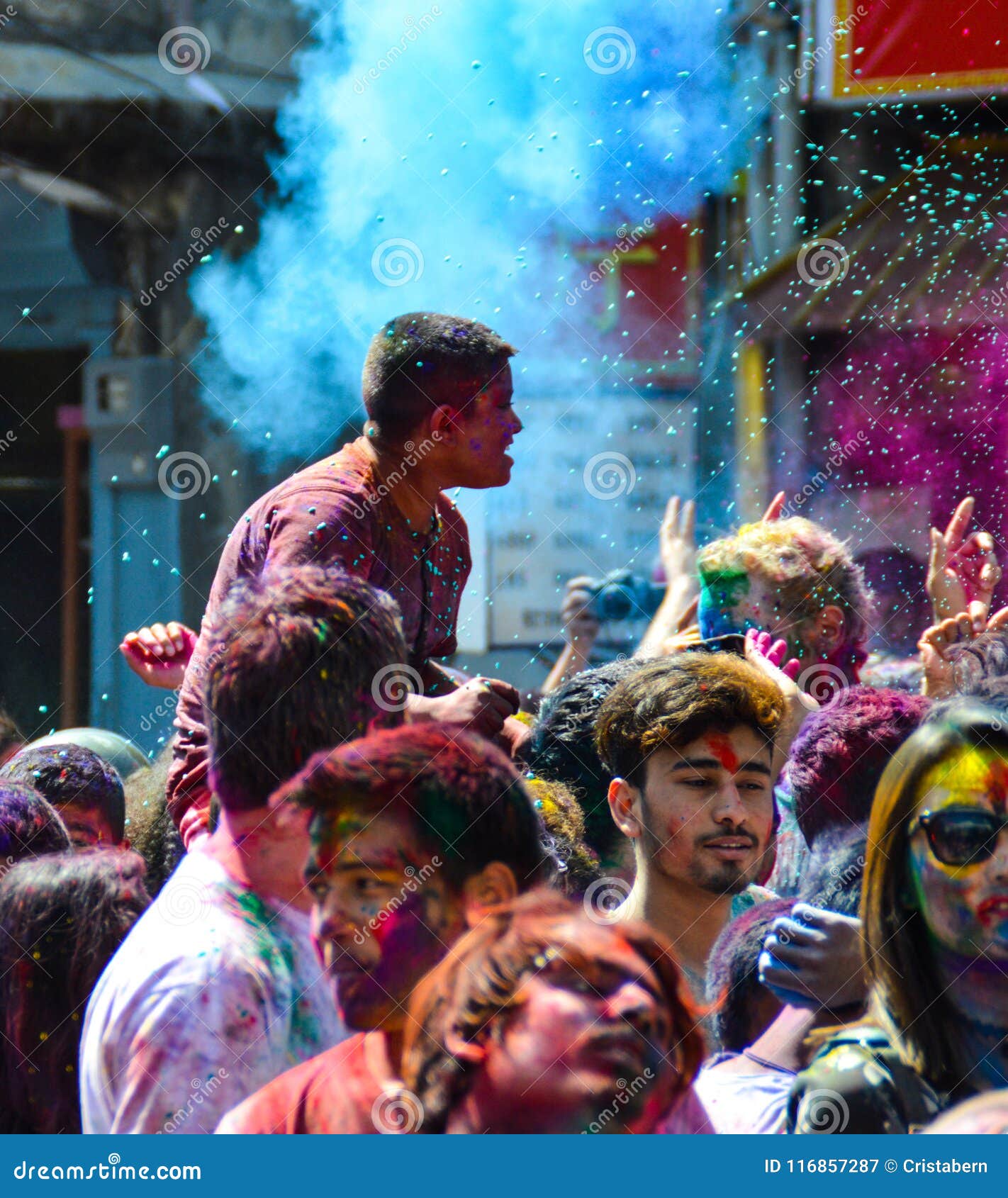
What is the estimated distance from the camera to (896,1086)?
1.71m

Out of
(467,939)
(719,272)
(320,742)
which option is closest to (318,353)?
(719,272)

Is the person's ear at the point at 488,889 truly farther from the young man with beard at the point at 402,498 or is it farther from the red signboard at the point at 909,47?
the red signboard at the point at 909,47

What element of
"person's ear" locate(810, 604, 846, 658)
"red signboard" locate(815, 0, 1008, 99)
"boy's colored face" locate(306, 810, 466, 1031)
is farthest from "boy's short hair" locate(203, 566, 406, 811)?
"red signboard" locate(815, 0, 1008, 99)

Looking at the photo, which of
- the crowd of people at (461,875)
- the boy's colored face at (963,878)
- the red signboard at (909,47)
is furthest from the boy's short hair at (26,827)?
the red signboard at (909,47)

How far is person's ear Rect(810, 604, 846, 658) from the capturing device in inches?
123

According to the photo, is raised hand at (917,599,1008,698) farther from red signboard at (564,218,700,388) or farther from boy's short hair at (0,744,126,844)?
red signboard at (564,218,700,388)

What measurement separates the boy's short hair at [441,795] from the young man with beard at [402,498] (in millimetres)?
584

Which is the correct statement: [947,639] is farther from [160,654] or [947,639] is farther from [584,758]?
[160,654]

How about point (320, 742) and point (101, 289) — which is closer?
point (320, 742)

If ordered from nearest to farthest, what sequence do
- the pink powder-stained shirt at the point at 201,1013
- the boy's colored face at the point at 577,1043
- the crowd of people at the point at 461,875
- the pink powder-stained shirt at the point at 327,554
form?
1. the boy's colored face at the point at 577,1043
2. the crowd of people at the point at 461,875
3. the pink powder-stained shirt at the point at 201,1013
4. the pink powder-stained shirt at the point at 327,554

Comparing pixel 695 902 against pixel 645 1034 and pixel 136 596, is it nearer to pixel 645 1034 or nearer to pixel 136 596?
pixel 645 1034

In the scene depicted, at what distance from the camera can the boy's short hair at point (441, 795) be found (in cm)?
179

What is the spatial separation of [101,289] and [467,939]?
452cm

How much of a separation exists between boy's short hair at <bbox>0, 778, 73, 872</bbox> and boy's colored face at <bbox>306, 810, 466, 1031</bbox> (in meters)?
0.81
